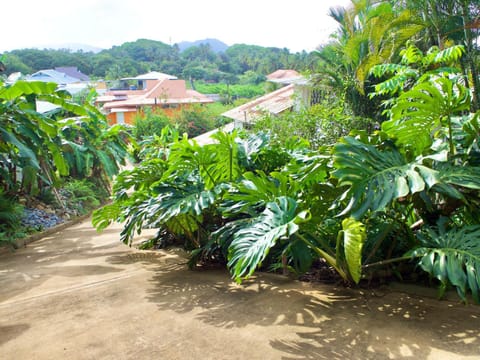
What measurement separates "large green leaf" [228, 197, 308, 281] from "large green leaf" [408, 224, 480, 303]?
2.62 ft

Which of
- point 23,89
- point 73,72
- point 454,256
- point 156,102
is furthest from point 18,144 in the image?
point 73,72

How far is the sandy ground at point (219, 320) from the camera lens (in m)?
2.74

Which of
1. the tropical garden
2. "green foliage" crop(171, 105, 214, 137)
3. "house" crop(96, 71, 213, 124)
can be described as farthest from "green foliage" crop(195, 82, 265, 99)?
the tropical garden

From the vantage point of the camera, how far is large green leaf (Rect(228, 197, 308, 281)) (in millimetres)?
2999

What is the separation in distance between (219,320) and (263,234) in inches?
25.6

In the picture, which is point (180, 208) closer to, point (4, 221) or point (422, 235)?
point (422, 235)

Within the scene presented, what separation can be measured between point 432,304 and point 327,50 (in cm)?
1481

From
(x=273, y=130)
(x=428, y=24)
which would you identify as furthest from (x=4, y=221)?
(x=428, y=24)

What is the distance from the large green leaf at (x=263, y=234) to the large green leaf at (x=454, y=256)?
2.62 feet

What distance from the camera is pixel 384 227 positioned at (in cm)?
352

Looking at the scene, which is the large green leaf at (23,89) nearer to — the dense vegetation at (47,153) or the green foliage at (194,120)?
the dense vegetation at (47,153)

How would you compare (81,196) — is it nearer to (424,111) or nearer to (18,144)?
(18,144)

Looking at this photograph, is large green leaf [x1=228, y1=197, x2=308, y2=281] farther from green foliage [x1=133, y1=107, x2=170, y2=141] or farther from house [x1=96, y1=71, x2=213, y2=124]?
house [x1=96, y1=71, x2=213, y2=124]

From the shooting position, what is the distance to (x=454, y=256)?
2.92 m
